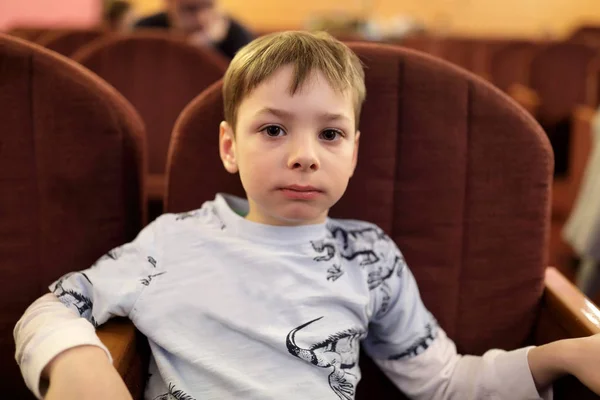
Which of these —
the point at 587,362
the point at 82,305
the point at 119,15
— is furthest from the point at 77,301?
the point at 119,15

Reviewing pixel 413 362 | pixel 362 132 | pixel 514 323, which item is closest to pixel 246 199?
pixel 362 132

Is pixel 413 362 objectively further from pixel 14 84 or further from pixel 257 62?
pixel 14 84

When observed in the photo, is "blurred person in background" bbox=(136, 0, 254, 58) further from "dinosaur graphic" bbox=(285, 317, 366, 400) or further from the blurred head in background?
"dinosaur graphic" bbox=(285, 317, 366, 400)

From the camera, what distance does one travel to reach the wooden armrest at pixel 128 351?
801 millimetres

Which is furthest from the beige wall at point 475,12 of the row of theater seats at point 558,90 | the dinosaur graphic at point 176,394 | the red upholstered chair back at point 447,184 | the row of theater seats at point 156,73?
the dinosaur graphic at point 176,394

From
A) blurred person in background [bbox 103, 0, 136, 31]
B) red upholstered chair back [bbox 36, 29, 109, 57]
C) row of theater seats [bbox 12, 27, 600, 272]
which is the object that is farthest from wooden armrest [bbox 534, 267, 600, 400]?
blurred person in background [bbox 103, 0, 136, 31]

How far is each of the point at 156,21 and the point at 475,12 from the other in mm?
5294

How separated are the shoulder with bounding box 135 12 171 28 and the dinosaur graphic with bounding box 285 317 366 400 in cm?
245

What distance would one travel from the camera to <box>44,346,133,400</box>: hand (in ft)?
2.24

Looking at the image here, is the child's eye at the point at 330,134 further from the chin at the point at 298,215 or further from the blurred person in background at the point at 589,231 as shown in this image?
the blurred person in background at the point at 589,231

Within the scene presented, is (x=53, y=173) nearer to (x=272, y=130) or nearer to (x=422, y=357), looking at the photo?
(x=272, y=130)

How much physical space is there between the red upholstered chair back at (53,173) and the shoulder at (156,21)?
2198 millimetres

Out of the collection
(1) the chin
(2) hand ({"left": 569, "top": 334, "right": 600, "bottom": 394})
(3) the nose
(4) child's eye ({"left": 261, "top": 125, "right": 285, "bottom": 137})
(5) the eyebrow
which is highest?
(5) the eyebrow

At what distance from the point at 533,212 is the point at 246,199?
44 cm
